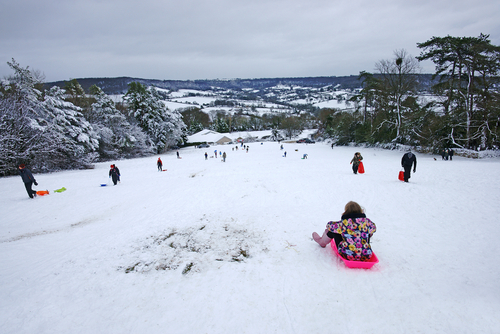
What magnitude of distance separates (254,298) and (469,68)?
29.4 metres

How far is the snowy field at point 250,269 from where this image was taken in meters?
3.52

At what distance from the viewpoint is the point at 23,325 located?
11.6ft

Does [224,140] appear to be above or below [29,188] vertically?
below

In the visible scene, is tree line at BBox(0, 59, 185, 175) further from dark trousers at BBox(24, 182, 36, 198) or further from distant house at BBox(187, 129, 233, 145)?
distant house at BBox(187, 129, 233, 145)

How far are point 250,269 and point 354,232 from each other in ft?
7.71

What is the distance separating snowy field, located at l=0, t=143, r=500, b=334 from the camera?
3521mm

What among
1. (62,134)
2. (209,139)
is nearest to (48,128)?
(62,134)

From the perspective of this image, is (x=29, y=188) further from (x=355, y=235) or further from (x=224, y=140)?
(x=224, y=140)

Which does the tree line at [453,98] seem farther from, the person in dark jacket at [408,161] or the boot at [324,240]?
the boot at [324,240]

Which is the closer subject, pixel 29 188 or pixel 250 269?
pixel 250 269

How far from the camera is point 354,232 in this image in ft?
14.8

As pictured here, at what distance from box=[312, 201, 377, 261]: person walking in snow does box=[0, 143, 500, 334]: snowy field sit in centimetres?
36

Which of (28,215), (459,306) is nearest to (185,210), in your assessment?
(28,215)

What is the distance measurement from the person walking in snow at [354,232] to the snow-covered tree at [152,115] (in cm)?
4490
